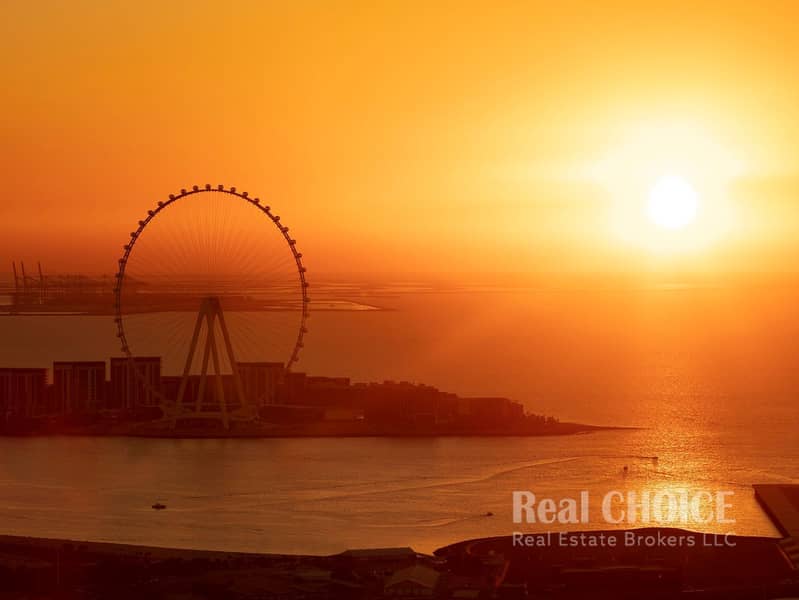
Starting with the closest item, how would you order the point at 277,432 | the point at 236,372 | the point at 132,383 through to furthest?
the point at 277,432 → the point at 236,372 → the point at 132,383

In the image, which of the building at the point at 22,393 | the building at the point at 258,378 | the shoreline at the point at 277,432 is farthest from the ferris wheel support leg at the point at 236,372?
the building at the point at 22,393

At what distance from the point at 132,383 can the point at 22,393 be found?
5.11ft

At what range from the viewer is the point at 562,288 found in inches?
3009

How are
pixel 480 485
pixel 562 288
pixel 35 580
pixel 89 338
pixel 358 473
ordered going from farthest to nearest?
1. pixel 562 288
2. pixel 89 338
3. pixel 358 473
4. pixel 480 485
5. pixel 35 580

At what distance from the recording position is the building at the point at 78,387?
21.0 meters

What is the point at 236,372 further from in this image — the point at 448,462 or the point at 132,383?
the point at 448,462

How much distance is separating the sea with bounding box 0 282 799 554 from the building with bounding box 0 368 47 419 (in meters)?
2.12

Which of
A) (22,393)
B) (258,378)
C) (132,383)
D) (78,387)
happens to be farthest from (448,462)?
(22,393)

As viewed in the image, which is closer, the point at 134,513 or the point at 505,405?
the point at 134,513

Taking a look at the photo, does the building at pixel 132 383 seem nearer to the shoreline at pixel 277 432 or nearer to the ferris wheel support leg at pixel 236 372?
the ferris wheel support leg at pixel 236 372

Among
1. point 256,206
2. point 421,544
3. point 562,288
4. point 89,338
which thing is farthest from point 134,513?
point 562,288

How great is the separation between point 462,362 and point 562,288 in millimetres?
47460

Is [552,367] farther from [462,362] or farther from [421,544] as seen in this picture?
[421,544]

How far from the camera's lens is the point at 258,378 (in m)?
22.2
